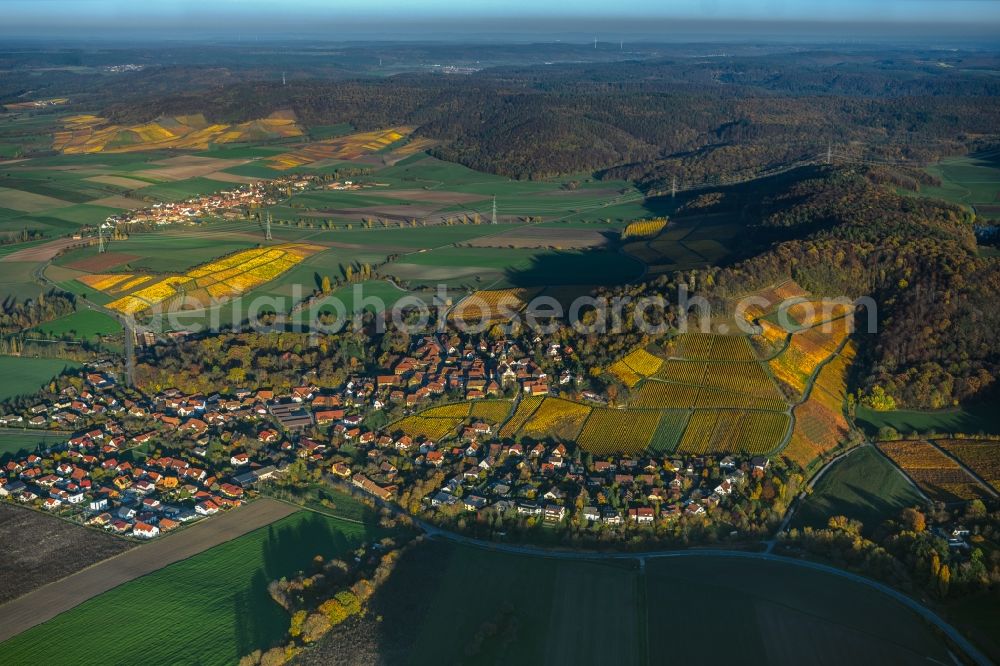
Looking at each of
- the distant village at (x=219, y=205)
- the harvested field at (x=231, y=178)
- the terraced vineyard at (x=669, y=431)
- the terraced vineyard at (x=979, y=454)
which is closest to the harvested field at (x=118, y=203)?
the distant village at (x=219, y=205)

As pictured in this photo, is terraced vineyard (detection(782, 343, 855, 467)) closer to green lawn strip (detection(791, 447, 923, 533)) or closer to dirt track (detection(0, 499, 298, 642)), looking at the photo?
green lawn strip (detection(791, 447, 923, 533))

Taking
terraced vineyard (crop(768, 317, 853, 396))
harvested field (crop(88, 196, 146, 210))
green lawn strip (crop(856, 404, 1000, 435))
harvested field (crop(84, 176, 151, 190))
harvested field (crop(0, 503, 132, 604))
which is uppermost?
→ harvested field (crop(84, 176, 151, 190))

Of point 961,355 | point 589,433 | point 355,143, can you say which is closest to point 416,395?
point 589,433

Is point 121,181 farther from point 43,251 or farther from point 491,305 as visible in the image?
point 491,305

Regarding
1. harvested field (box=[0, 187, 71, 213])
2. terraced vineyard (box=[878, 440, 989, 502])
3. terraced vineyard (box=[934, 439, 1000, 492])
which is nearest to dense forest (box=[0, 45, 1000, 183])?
harvested field (box=[0, 187, 71, 213])

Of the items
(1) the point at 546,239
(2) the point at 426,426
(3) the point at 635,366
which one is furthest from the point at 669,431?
(1) the point at 546,239

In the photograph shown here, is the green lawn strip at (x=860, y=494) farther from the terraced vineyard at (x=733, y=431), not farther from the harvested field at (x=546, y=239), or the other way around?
the harvested field at (x=546, y=239)
